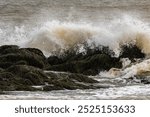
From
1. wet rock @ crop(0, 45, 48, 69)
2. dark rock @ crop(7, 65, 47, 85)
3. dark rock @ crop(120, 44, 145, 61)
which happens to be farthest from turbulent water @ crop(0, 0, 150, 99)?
wet rock @ crop(0, 45, 48, 69)

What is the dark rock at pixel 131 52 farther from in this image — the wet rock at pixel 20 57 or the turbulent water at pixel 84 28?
the wet rock at pixel 20 57

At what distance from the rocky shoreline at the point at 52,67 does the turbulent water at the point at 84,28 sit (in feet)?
0.69

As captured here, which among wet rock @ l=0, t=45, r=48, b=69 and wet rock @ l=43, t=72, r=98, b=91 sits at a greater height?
wet rock @ l=0, t=45, r=48, b=69

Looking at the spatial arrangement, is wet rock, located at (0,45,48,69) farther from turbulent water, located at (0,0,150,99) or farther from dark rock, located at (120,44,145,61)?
dark rock, located at (120,44,145,61)

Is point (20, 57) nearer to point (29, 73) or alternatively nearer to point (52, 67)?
point (52, 67)

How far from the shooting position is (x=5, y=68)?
1356 cm

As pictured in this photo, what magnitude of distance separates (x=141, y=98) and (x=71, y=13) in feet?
18.2

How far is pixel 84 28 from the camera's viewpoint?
16000 mm

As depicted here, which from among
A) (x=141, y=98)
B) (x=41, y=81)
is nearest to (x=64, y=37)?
(x=41, y=81)

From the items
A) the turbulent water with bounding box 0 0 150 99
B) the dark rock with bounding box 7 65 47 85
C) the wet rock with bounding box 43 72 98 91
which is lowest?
the wet rock with bounding box 43 72 98 91

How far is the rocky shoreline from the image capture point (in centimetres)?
1277

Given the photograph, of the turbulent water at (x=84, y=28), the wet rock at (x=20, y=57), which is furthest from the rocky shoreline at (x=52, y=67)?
the turbulent water at (x=84, y=28)

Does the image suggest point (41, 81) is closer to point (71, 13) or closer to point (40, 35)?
point (40, 35)

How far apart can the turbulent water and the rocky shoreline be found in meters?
0.21
